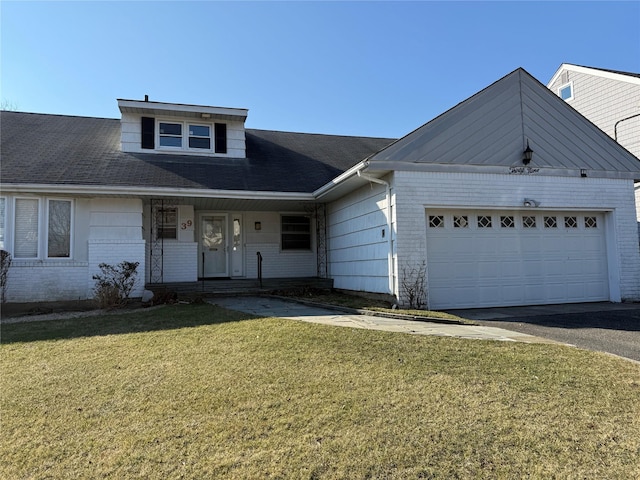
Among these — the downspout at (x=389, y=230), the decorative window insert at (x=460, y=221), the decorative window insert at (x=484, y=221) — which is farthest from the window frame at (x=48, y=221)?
the decorative window insert at (x=484, y=221)

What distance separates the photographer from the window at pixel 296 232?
14.2 meters

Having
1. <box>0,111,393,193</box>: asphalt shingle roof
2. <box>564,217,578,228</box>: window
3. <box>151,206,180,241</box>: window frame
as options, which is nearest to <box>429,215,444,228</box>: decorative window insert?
<box>564,217,578,228</box>: window

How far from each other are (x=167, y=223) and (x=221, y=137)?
3.45 metres

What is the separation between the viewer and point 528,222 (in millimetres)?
10250

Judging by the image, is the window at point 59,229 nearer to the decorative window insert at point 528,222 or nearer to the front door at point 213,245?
the front door at point 213,245

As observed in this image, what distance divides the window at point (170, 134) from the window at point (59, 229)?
372 cm

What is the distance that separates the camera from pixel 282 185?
12328 mm

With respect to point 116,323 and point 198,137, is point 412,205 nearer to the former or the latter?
point 116,323

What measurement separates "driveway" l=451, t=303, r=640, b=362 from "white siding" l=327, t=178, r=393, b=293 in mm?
2054

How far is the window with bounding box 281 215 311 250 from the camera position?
558 inches

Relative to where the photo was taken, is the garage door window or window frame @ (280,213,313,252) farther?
window frame @ (280,213,313,252)

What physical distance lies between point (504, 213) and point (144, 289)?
941 cm

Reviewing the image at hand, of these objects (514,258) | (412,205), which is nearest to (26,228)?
(412,205)

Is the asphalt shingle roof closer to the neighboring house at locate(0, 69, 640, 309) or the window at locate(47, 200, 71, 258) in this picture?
the neighboring house at locate(0, 69, 640, 309)
